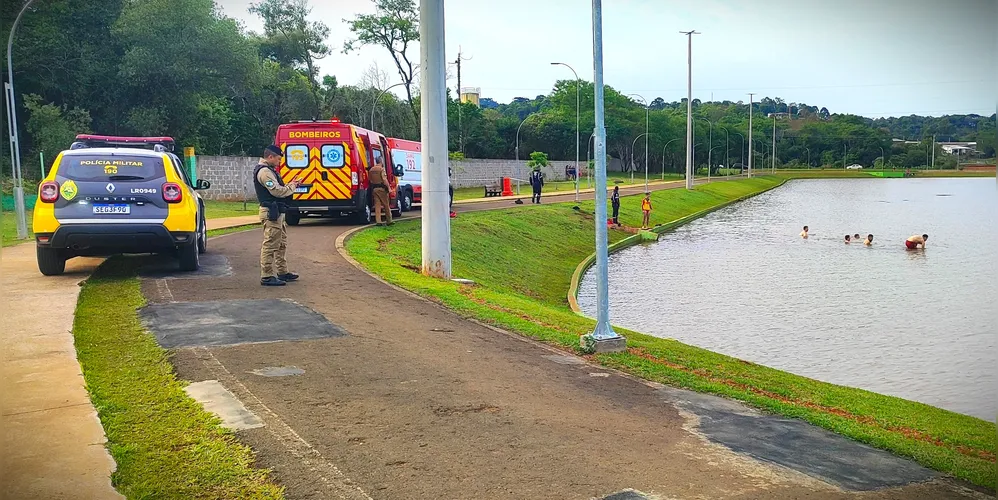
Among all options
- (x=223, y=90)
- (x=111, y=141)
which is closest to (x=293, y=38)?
(x=223, y=90)

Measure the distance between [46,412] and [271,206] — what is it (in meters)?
5.63

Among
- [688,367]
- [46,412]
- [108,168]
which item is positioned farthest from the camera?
[108,168]

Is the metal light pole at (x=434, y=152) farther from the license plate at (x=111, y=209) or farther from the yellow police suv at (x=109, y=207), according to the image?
the license plate at (x=111, y=209)

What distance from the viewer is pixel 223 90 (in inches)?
1705

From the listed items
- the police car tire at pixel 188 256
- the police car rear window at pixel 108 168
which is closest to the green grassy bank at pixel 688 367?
the police car tire at pixel 188 256

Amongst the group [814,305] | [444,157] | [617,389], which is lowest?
[814,305]

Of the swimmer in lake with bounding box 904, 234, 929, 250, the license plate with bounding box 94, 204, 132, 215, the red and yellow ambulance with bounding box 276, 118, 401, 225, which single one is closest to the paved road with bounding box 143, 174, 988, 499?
the license plate with bounding box 94, 204, 132, 215

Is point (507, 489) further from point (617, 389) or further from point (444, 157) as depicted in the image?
point (444, 157)

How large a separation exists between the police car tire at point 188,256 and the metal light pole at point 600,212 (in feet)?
20.2

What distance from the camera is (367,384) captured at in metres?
7.15

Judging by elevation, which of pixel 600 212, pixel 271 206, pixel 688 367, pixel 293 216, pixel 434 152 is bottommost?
pixel 688 367

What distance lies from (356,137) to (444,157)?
839cm

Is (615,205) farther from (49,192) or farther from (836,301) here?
(49,192)

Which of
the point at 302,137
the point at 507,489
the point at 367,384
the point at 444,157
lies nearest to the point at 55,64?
the point at 302,137
